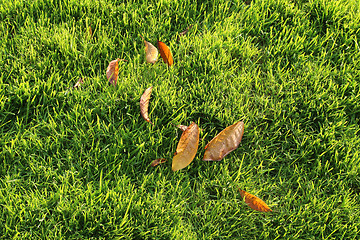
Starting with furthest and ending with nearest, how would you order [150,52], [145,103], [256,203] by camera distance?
[150,52], [145,103], [256,203]

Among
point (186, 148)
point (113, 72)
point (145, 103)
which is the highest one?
point (113, 72)

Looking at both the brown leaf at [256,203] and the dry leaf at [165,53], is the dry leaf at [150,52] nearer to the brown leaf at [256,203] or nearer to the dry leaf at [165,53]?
the dry leaf at [165,53]

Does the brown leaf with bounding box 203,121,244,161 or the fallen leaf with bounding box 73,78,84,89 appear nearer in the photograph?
the brown leaf with bounding box 203,121,244,161

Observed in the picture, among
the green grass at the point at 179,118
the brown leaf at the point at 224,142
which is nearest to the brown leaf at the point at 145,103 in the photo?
the green grass at the point at 179,118

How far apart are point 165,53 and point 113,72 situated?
15.8 inches

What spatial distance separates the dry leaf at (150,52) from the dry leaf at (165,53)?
0.12 ft

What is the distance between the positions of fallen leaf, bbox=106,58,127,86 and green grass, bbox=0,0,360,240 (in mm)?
53

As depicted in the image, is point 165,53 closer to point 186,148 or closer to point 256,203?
point 186,148

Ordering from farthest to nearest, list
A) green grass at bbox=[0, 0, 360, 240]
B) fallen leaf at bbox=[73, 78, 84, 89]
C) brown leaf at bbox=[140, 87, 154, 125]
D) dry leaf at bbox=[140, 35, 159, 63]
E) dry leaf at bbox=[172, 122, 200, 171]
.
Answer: dry leaf at bbox=[140, 35, 159, 63] < fallen leaf at bbox=[73, 78, 84, 89] < brown leaf at bbox=[140, 87, 154, 125] < dry leaf at bbox=[172, 122, 200, 171] < green grass at bbox=[0, 0, 360, 240]

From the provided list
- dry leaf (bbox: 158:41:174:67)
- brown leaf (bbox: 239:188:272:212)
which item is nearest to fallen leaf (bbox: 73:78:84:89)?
dry leaf (bbox: 158:41:174:67)

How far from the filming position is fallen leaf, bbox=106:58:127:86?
7.46 feet

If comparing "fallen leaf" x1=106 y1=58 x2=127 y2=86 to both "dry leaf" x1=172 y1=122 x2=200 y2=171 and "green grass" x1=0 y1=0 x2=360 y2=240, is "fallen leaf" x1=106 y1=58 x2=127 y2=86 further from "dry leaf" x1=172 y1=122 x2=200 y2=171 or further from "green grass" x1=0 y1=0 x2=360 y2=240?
"dry leaf" x1=172 y1=122 x2=200 y2=171

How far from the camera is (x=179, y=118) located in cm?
219

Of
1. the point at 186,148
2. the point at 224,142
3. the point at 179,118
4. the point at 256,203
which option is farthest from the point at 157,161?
the point at 256,203
